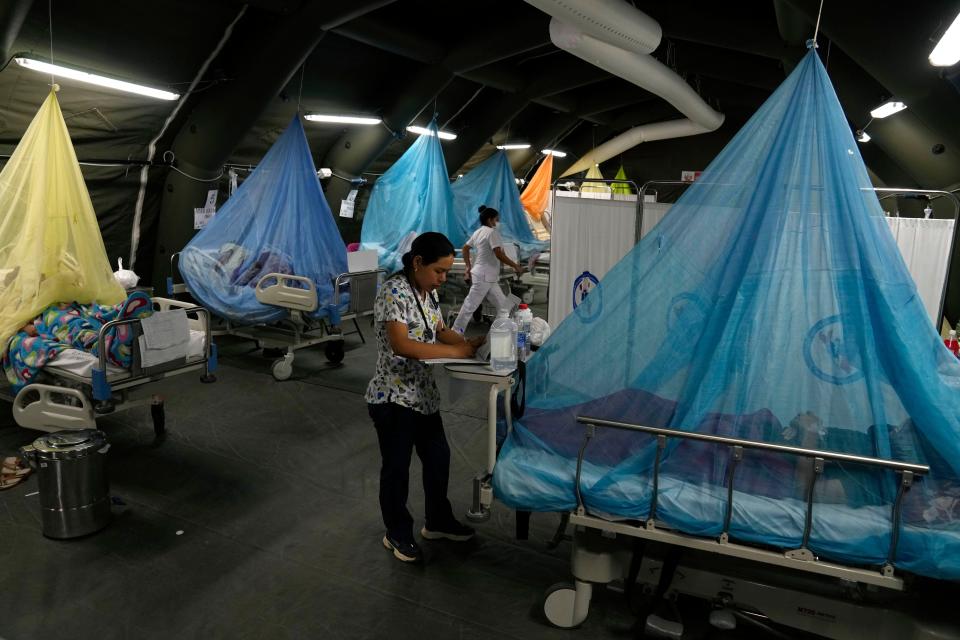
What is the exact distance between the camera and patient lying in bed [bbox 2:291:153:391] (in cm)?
346

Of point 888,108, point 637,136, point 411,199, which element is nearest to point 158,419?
point 411,199

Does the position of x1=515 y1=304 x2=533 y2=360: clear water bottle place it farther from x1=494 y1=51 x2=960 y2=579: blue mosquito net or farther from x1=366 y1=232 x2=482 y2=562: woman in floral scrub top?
x1=494 y1=51 x2=960 y2=579: blue mosquito net

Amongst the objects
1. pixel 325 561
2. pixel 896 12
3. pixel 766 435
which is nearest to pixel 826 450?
pixel 766 435

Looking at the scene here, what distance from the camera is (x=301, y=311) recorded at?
5.58m

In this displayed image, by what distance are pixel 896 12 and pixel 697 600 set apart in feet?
12.8

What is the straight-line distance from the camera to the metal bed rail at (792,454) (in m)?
1.92

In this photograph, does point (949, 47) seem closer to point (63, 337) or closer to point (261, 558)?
point (261, 558)

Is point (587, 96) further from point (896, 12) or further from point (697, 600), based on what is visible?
point (697, 600)

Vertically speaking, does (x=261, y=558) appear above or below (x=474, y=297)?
below

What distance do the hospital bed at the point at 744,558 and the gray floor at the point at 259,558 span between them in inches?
13.5

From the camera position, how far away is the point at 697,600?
2.74 m

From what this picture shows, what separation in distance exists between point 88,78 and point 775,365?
5104mm

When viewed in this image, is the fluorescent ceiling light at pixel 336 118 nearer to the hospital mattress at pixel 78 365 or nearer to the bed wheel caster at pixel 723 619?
the hospital mattress at pixel 78 365

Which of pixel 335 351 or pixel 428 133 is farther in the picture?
pixel 428 133
